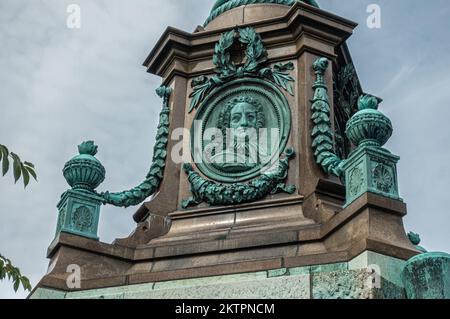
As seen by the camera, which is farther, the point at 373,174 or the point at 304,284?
the point at 373,174

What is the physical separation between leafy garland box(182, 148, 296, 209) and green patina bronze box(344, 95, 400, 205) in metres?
1.31

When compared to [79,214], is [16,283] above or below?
below

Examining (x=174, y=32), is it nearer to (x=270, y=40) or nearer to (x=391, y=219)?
(x=270, y=40)

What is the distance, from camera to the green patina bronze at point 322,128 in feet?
40.7

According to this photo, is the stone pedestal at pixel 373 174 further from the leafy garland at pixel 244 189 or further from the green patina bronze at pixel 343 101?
the green patina bronze at pixel 343 101

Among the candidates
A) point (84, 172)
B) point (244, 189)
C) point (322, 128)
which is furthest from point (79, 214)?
point (322, 128)

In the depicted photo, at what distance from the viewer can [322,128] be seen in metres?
12.9

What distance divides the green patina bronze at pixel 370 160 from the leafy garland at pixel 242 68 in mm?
2338

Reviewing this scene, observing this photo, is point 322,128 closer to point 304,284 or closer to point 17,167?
point 304,284

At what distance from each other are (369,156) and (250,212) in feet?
6.88

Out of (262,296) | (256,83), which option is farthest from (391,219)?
(256,83)

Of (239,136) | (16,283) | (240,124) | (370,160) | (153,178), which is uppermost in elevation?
(240,124)

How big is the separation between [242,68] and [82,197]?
3.10 meters

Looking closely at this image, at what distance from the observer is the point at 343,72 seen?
14.6 m
